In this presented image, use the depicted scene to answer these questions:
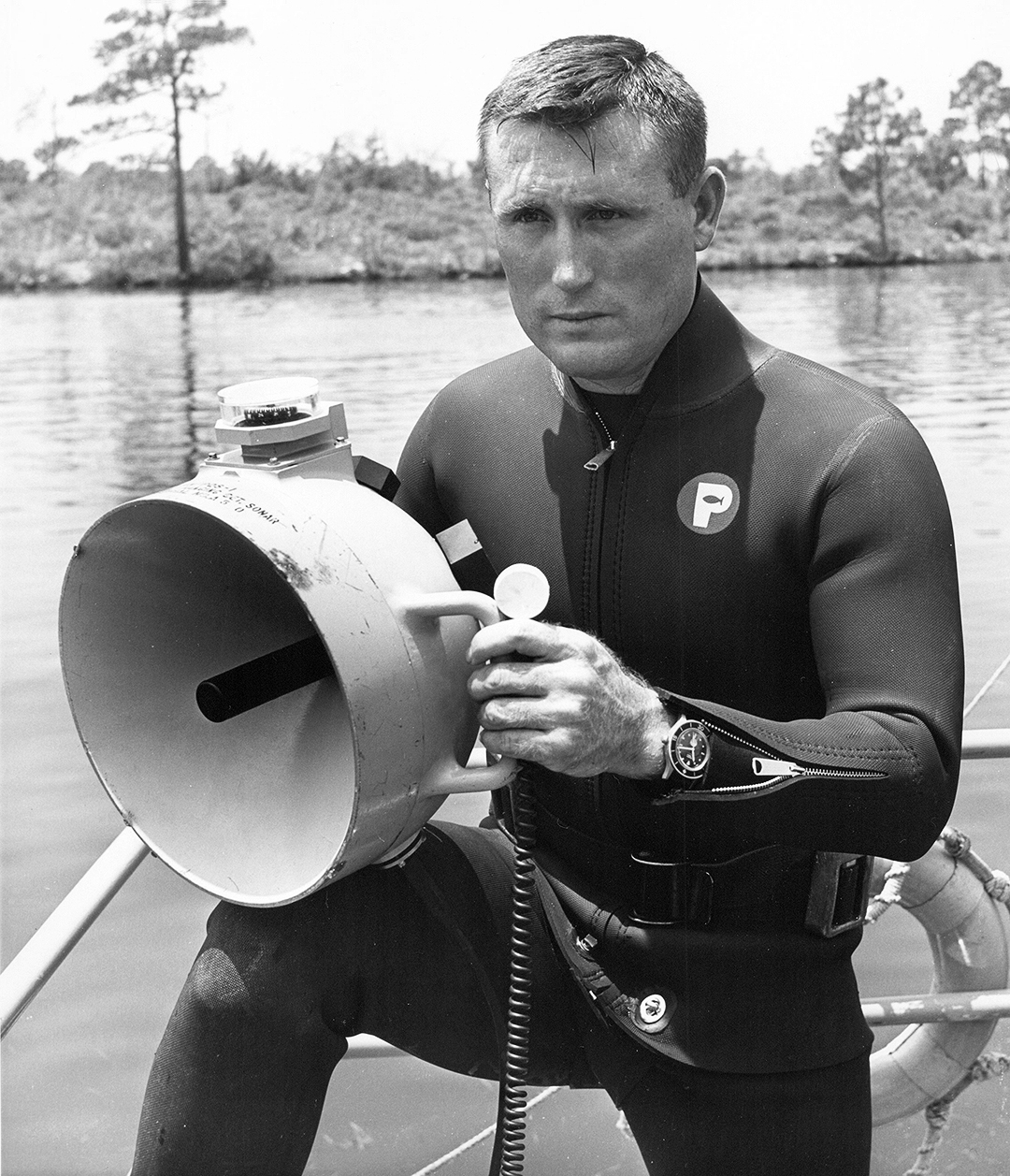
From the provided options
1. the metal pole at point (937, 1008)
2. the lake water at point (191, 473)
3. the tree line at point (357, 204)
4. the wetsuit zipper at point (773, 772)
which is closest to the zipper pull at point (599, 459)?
the wetsuit zipper at point (773, 772)

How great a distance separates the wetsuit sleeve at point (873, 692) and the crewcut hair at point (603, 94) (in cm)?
32

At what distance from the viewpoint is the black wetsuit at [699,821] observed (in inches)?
48.5

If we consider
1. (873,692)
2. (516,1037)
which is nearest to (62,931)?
(516,1037)

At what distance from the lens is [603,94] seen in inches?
51.5

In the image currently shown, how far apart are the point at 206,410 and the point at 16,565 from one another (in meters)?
4.04

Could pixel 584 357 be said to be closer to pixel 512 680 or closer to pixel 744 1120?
pixel 512 680

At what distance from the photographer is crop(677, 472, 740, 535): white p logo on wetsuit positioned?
141 centimetres

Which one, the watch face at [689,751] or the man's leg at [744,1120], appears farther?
the man's leg at [744,1120]

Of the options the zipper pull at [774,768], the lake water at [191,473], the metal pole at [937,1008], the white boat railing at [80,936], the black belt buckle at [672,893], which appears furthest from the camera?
the lake water at [191,473]

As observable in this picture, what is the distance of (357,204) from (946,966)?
483 inches

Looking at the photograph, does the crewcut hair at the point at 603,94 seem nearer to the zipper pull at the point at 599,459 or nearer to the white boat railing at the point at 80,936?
the zipper pull at the point at 599,459

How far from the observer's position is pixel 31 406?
43.1ft

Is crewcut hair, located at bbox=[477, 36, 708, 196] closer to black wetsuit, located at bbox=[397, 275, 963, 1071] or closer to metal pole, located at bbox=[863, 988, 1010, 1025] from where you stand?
black wetsuit, located at bbox=[397, 275, 963, 1071]

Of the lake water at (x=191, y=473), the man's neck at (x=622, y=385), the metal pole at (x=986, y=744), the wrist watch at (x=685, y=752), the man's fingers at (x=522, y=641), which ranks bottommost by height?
the lake water at (x=191, y=473)
